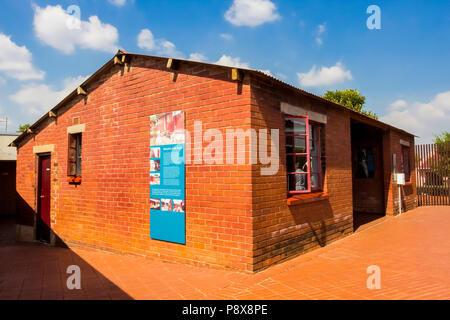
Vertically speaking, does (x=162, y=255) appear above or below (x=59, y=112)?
below

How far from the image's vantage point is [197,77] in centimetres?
573

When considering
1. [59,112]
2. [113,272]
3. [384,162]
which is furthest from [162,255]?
[384,162]

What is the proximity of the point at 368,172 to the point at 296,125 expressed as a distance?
22.6 feet

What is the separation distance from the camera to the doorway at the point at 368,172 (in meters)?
11.4

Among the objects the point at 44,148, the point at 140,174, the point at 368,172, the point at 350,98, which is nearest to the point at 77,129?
the point at 44,148

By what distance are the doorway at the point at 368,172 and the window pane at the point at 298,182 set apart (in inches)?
226

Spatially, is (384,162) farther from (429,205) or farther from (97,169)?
(97,169)

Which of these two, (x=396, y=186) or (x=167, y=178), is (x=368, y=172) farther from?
(x=167, y=178)

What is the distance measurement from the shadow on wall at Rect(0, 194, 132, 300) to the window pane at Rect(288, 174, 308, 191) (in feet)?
11.8

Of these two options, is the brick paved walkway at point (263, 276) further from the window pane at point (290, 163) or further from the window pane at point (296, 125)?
the window pane at point (296, 125)

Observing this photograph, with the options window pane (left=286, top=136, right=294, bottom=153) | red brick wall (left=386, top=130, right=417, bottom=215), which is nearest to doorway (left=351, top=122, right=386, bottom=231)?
red brick wall (left=386, top=130, right=417, bottom=215)

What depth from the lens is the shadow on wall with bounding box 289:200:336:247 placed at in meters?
6.11

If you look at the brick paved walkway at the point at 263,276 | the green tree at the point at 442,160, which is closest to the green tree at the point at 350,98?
the green tree at the point at 442,160
